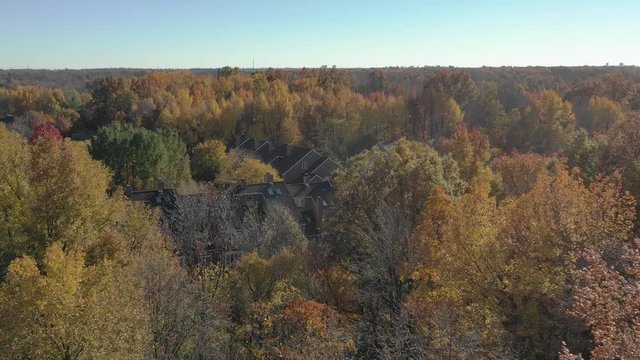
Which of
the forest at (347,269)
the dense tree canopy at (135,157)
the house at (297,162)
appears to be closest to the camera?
the forest at (347,269)

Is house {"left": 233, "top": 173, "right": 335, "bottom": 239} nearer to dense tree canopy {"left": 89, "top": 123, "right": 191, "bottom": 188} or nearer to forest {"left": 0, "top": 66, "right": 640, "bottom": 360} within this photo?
forest {"left": 0, "top": 66, "right": 640, "bottom": 360}

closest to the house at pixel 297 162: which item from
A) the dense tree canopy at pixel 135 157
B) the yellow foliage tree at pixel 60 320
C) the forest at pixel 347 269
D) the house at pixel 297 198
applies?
the house at pixel 297 198

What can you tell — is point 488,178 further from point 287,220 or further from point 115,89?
point 115,89

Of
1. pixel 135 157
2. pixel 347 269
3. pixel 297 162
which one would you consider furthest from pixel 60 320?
pixel 297 162

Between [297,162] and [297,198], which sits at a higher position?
[297,162]

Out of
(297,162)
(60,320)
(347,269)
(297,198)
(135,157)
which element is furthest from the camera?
(297,162)

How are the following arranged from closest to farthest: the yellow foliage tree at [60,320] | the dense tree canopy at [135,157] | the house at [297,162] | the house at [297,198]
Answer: the yellow foliage tree at [60,320], the house at [297,198], the dense tree canopy at [135,157], the house at [297,162]

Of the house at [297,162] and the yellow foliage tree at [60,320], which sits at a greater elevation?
the yellow foliage tree at [60,320]

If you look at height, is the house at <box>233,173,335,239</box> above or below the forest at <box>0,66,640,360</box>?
below

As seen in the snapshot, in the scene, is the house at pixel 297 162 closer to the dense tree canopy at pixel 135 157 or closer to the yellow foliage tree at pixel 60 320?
the dense tree canopy at pixel 135 157

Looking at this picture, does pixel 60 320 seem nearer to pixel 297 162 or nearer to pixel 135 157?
pixel 135 157

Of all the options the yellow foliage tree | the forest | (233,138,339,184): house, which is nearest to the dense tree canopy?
(233,138,339,184): house
